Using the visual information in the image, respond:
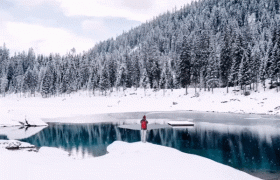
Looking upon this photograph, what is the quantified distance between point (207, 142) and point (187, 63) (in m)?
52.3

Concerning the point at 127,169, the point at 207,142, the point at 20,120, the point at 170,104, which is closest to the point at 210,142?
the point at 207,142

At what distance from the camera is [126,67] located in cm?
9900

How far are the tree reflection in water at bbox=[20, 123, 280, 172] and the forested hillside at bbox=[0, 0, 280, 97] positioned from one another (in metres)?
39.4

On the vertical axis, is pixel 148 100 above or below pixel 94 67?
below

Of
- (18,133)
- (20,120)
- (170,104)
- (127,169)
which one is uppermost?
(127,169)

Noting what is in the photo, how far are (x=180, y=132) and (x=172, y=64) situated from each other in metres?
86.6

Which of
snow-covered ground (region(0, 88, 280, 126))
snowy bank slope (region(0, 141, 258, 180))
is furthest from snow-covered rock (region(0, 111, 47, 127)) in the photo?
snowy bank slope (region(0, 141, 258, 180))

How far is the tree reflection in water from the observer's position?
17.7 metres

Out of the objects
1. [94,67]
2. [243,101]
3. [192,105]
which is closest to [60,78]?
[94,67]

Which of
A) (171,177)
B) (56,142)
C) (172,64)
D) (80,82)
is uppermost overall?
(172,64)

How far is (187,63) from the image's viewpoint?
7400cm

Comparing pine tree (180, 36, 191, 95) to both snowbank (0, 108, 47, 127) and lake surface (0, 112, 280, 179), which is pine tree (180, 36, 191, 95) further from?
snowbank (0, 108, 47, 127)

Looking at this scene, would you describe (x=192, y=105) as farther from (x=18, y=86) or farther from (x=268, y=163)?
(x=18, y=86)

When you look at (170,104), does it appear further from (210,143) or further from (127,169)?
(127,169)
